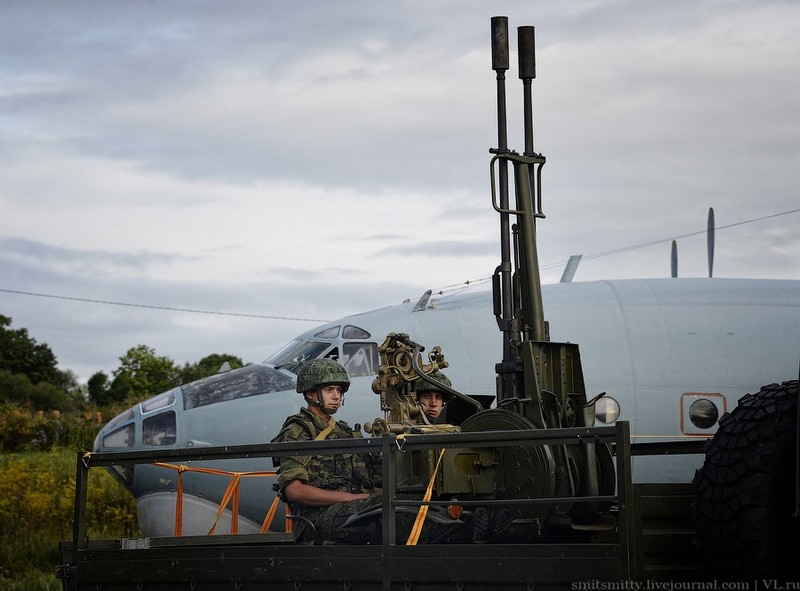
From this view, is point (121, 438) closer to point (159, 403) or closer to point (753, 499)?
point (159, 403)

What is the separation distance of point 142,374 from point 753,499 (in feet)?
174

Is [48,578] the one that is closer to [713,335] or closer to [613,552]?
[713,335]

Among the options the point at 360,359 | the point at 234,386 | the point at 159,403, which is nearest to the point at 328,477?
the point at 360,359

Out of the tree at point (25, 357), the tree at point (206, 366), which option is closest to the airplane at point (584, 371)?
the tree at point (206, 366)

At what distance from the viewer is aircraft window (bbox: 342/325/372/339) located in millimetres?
12539

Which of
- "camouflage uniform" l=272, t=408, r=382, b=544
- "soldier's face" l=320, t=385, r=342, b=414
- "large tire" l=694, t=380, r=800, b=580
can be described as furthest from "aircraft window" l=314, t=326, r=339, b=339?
"large tire" l=694, t=380, r=800, b=580

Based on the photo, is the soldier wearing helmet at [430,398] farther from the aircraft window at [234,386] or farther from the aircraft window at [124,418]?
the aircraft window at [124,418]

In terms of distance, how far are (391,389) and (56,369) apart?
2251 inches

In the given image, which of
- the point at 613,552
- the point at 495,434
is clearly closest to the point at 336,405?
the point at 495,434

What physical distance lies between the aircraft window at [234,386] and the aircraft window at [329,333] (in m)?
0.66

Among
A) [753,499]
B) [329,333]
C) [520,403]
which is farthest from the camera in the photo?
[329,333]

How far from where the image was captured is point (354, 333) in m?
12.6

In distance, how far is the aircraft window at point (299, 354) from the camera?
12570 mm

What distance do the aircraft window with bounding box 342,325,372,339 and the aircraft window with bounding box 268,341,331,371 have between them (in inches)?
8.7
